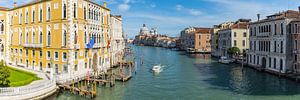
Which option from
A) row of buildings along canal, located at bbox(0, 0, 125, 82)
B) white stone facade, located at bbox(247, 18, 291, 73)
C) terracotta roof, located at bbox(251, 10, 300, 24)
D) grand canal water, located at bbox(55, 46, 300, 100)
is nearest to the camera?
grand canal water, located at bbox(55, 46, 300, 100)

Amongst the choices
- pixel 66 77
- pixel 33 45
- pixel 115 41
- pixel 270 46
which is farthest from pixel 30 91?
pixel 115 41

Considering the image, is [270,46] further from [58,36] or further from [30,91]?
[30,91]

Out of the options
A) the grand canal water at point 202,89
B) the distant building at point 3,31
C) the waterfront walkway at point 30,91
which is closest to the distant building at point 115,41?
the grand canal water at point 202,89

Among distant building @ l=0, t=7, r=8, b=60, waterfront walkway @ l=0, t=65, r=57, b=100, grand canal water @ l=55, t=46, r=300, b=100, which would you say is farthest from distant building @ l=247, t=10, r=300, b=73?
distant building @ l=0, t=7, r=8, b=60

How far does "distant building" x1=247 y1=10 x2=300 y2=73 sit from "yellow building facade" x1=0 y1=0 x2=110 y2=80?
733 inches

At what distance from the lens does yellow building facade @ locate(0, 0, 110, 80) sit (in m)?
25.0

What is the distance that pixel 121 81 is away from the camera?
87.4 feet

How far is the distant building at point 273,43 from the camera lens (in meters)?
29.4

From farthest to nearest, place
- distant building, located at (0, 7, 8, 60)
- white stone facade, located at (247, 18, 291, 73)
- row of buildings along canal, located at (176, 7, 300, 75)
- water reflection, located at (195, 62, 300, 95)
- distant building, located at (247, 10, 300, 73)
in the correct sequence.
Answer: distant building, located at (0, 7, 8, 60) → white stone facade, located at (247, 18, 291, 73) → distant building, located at (247, 10, 300, 73) → row of buildings along canal, located at (176, 7, 300, 75) → water reflection, located at (195, 62, 300, 95)

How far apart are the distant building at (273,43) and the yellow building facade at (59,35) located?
18.6 m

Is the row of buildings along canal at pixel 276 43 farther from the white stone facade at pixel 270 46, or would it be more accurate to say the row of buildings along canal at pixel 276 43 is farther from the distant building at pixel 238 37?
the distant building at pixel 238 37

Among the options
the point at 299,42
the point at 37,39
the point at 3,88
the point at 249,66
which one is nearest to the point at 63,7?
the point at 37,39

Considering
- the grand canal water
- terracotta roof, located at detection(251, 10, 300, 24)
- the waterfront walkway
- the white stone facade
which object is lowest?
the grand canal water

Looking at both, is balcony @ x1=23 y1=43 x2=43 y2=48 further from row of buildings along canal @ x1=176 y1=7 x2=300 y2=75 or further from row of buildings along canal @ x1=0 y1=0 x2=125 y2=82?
row of buildings along canal @ x1=176 y1=7 x2=300 y2=75
